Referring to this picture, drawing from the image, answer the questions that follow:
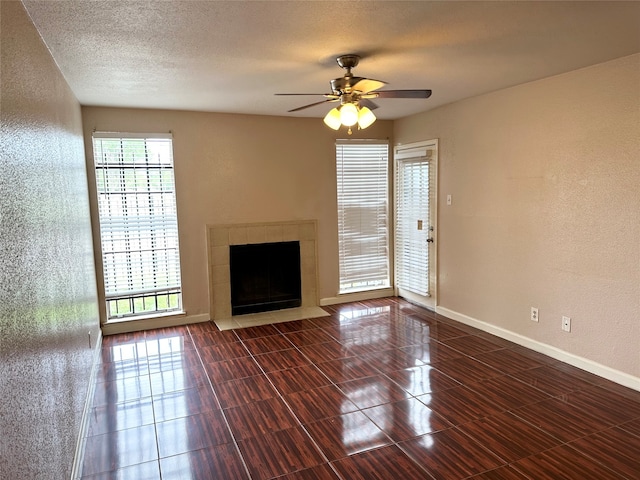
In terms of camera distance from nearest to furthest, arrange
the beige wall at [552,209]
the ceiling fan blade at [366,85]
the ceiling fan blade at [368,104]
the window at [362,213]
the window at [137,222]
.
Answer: the ceiling fan blade at [366,85]
the ceiling fan blade at [368,104]
the beige wall at [552,209]
the window at [137,222]
the window at [362,213]

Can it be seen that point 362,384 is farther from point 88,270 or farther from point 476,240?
point 88,270

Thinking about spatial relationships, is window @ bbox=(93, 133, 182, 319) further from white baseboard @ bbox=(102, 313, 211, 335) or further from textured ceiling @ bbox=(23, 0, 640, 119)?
textured ceiling @ bbox=(23, 0, 640, 119)

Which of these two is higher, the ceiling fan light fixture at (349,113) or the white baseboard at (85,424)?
the ceiling fan light fixture at (349,113)

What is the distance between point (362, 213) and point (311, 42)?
3481 mm

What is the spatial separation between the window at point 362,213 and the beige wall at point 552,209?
42.0 inches

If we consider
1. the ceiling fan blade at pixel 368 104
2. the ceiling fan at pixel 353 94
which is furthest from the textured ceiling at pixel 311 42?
the ceiling fan blade at pixel 368 104

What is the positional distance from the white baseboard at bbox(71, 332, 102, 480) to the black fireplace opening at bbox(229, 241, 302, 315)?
1.76 meters

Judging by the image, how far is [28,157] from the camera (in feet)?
6.05

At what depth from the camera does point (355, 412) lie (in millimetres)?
3035

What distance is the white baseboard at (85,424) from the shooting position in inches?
94.5

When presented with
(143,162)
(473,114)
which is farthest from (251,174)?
(473,114)

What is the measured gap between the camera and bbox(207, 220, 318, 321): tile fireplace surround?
5.21 metres

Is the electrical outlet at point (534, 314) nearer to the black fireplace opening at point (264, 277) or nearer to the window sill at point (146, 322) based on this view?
the black fireplace opening at point (264, 277)

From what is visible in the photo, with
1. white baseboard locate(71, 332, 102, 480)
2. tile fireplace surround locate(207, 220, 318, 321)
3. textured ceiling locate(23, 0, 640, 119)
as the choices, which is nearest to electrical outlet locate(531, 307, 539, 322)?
textured ceiling locate(23, 0, 640, 119)
